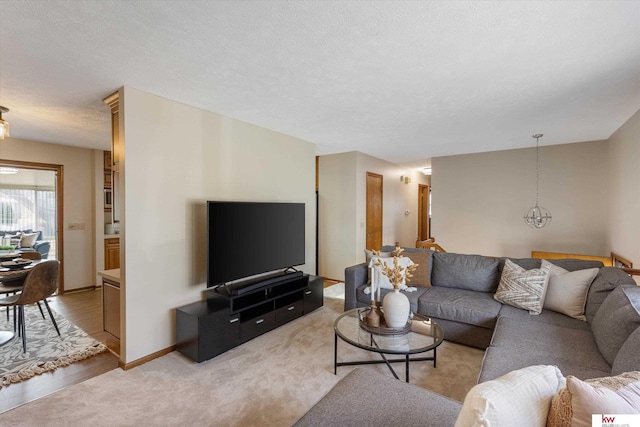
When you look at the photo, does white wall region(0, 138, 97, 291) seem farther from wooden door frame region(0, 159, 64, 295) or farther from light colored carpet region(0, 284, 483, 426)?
light colored carpet region(0, 284, 483, 426)

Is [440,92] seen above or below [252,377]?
above

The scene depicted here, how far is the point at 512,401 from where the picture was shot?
864mm

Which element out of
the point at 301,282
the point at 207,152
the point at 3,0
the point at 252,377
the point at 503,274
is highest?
the point at 3,0

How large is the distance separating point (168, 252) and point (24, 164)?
356 centimetres

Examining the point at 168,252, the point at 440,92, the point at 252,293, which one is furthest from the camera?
the point at 252,293

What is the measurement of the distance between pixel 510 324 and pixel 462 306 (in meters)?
0.53

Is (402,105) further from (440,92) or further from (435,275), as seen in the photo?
(435,275)

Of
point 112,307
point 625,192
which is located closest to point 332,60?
point 112,307

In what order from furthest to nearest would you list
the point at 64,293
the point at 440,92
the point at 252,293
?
the point at 64,293, the point at 252,293, the point at 440,92

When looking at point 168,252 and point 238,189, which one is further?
point 238,189

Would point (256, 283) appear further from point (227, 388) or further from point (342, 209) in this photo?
point (342, 209)

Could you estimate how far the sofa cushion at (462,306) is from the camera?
280 centimetres

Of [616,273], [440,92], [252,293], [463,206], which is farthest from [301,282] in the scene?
[463,206]

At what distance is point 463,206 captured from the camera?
5.86 meters
